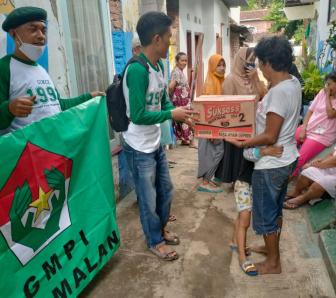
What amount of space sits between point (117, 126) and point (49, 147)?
0.72m

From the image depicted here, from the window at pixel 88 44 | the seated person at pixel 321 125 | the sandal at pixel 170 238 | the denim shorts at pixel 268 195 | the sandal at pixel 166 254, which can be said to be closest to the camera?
the denim shorts at pixel 268 195

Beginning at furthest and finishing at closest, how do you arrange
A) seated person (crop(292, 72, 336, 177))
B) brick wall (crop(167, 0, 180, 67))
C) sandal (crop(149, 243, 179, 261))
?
brick wall (crop(167, 0, 180, 67)) < seated person (crop(292, 72, 336, 177)) < sandal (crop(149, 243, 179, 261))

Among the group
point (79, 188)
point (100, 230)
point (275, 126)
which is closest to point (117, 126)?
point (79, 188)

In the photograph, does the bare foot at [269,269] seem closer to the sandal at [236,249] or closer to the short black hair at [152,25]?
the sandal at [236,249]

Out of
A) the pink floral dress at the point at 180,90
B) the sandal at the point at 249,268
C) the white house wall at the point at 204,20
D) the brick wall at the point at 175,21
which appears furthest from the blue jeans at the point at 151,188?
the white house wall at the point at 204,20

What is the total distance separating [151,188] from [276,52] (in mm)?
1340

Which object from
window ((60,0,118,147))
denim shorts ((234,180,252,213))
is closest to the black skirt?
denim shorts ((234,180,252,213))

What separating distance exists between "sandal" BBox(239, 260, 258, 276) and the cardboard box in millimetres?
1033

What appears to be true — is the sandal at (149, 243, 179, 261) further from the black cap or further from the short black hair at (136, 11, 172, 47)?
the black cap

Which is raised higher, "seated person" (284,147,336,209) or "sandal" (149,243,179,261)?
"seated person" (284,147,336,209)

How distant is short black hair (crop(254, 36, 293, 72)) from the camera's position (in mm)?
2068

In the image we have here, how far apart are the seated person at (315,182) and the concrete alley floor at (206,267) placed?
13 centimetres

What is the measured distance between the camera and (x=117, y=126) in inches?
103

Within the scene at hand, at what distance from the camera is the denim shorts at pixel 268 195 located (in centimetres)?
225
